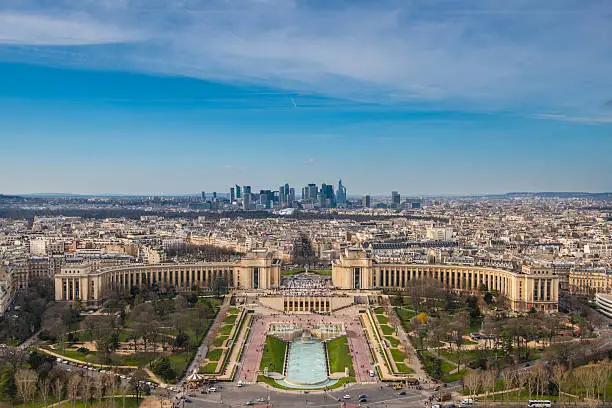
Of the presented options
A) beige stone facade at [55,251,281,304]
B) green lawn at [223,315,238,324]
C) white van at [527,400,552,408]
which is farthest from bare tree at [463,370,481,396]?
beige stone facade at [55,251,281,304]

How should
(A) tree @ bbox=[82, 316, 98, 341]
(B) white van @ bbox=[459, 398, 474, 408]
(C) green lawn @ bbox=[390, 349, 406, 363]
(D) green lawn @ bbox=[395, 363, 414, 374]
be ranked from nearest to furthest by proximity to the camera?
1. (B) white van @ bbox=[459, 398, 474, 408]
2. (D) green lawn @ bbox=[395, 363, 414, 374]
3. (C) green lawn @ bbox=[390, 349, 406, 363]
4. (A) tree @ bbox=[82, 316, 98, 341]

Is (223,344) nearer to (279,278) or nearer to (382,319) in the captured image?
(382,319)

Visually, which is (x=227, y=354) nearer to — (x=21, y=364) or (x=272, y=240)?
(x=21, y=364)

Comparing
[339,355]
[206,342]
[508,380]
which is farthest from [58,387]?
[508,380]

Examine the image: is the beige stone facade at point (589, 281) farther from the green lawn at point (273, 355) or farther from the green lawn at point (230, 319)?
the green lawn at point (230, 319)

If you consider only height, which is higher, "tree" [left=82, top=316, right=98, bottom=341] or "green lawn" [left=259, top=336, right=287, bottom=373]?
"tree" [left=82, top=316, right=98, bottom=341]

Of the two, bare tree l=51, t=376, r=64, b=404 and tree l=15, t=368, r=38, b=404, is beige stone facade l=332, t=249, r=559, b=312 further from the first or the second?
tree l=15, t=368, r=38, b=404
